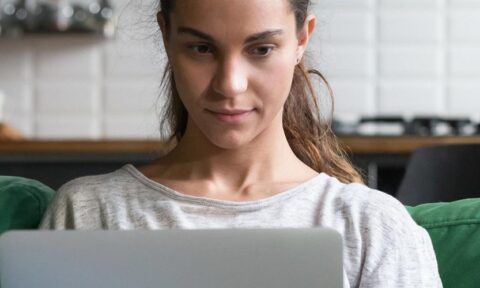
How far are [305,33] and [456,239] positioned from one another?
0.36 meters

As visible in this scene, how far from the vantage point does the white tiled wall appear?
4.17 meters

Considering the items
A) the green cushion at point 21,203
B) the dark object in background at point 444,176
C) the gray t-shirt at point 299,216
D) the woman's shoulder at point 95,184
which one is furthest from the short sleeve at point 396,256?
the dark object in background at point 444,176

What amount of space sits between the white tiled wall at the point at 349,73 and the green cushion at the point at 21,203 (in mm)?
2644

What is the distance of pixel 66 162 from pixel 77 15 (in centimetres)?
106

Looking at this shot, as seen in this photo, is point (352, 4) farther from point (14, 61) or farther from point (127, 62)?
point (14, 61)

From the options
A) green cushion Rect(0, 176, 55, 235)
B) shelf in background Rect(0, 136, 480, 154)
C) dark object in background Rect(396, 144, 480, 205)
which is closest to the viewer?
green cushion Rect(0, 176, 55, 235)

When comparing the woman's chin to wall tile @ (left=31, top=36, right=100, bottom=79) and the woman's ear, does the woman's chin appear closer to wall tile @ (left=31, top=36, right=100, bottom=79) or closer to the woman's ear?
the woman's ear

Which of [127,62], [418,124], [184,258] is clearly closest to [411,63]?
[418,124]

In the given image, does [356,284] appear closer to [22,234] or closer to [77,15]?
[22,234]

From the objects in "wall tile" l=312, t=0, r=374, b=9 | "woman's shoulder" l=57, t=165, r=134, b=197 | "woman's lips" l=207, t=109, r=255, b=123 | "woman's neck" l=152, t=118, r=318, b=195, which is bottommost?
"woman's shoulder" l=57, t=165, r=134, b=197

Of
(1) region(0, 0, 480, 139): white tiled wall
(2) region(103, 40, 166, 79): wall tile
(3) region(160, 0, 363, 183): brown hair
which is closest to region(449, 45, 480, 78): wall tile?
(1) region(0, 0, 480, 139): white tiled wall

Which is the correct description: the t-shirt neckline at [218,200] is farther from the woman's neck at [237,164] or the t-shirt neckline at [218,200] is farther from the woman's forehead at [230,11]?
the woman's forehead at [230,11]

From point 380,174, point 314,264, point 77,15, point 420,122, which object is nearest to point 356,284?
point 314,264

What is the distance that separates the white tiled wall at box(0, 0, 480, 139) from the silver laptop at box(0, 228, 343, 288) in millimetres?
3152
